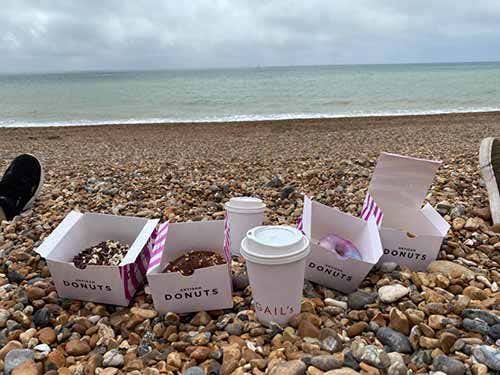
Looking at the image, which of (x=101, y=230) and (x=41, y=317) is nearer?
(x=41, y=317)

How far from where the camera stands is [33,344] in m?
1.91

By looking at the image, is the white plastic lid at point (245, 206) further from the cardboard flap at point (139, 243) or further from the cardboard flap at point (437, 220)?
the cardboard flap at point (437, 220)

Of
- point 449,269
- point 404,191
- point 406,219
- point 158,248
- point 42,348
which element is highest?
point 404,191

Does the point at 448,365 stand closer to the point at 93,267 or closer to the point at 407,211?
the point at 407,211

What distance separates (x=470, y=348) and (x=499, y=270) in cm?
101

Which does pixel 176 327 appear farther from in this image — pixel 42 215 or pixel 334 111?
pixel 334 111

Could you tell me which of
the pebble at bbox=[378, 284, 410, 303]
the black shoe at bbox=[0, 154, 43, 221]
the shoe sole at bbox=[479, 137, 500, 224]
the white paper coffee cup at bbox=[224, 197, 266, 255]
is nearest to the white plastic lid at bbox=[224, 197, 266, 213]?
the white paper coffee cup at bbox=[224, 197, 266, 255]

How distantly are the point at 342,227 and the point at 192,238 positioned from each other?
1.00 meters

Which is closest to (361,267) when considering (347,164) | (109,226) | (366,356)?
(366,356)

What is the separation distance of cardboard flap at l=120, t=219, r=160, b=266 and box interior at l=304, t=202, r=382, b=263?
1.06m

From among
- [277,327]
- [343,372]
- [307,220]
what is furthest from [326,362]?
[307,220]

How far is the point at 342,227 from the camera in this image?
264cm

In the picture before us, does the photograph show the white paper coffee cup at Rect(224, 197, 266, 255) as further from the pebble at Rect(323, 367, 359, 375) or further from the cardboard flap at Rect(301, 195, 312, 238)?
the pebble at Rect(323, 367, 359, 375)

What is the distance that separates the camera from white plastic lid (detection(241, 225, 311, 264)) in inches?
67.7
